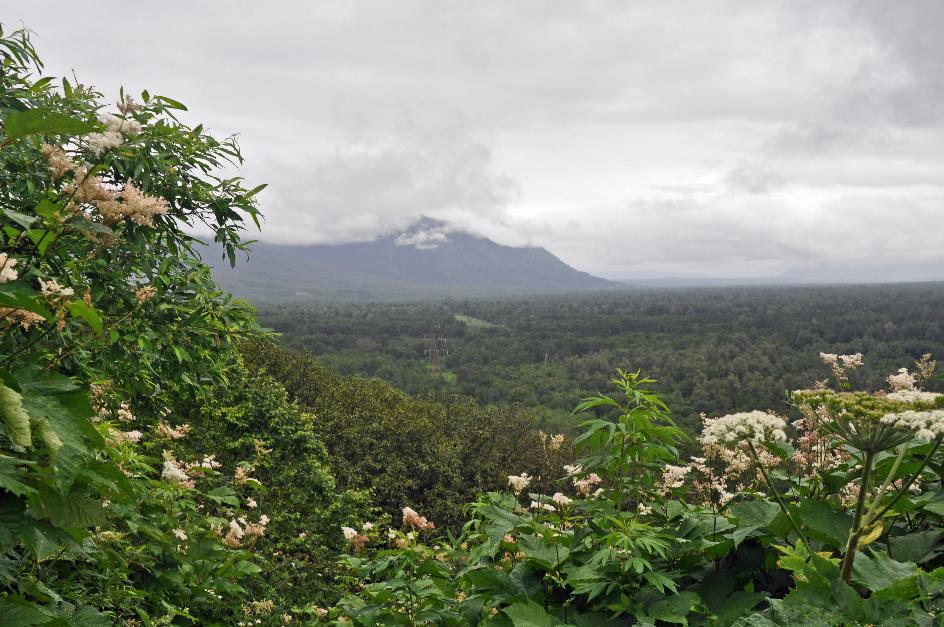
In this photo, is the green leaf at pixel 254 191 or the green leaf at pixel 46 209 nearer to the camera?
the green leaf at pixel 46 209

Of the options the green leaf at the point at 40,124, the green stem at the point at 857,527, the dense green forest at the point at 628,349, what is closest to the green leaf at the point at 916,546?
the green stem at the point at 857,527

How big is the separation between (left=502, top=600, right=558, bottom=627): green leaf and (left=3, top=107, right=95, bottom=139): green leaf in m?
2.38

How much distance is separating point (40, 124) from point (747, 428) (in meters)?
2.74

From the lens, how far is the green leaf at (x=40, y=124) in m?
1.54

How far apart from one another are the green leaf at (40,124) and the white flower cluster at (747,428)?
2515mm

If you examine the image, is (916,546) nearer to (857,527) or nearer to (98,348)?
(857,527)

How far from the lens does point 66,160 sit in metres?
2.21

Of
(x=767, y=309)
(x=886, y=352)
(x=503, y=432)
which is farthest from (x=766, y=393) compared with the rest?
(x=767, y=309)

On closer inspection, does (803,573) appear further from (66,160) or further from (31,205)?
(31,205)

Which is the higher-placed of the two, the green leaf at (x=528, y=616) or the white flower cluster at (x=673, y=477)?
the white flower cluster at (x=673, y=477)

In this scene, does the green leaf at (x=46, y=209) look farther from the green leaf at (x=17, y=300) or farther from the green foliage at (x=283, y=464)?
the green foliage at (x=283, y=464)

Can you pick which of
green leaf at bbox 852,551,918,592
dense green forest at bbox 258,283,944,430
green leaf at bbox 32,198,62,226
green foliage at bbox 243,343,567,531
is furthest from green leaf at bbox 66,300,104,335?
dense green forest at bbox 258,283,944,430

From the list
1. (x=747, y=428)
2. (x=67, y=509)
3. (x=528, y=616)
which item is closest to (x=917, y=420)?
(x=747, y=428)

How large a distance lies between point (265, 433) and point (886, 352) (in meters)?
102
